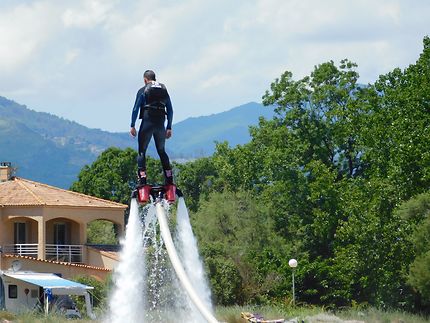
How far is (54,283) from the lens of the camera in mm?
50156

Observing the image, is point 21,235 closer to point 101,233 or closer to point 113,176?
point 101,233

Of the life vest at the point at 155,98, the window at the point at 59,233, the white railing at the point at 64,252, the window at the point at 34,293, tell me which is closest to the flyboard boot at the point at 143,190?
the life vest at the point at 155,98

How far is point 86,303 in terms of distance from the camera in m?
47.7

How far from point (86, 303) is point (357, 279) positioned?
47.3 feet

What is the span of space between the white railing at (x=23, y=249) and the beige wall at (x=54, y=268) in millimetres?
3138

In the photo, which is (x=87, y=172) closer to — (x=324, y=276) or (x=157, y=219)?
(x=324, y=276)

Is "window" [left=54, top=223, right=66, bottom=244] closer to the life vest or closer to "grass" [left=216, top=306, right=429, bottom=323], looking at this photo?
"grass" [left=216, top=306, right=429, bottom=323]

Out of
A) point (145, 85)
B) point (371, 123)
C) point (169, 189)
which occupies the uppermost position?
point (371, 123)

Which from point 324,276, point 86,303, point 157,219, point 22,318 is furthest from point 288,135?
point 157,219

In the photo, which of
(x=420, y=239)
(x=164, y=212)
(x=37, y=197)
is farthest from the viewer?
(x=37, y=197)

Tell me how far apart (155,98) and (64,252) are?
4596 centimetres

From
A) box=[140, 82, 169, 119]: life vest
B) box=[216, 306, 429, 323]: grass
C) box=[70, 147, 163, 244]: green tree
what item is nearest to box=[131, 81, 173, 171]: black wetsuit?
box=[140, 82, 169, 119]: life vest

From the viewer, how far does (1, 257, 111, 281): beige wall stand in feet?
195

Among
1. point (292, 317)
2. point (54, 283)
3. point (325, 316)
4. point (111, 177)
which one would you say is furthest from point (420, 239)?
point (111, 177)
